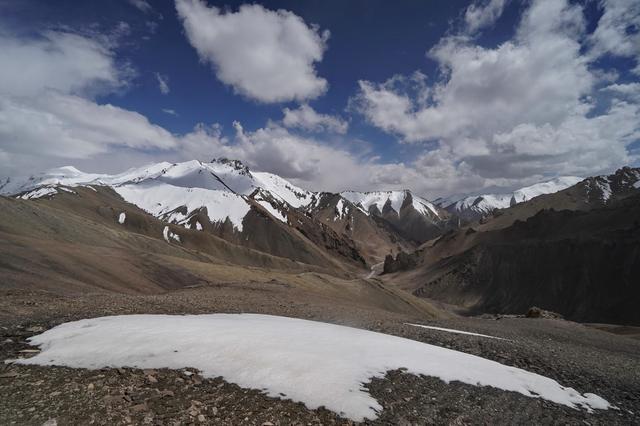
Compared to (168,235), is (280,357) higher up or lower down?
lower down

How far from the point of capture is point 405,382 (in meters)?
11.6

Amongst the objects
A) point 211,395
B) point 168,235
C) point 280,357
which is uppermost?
point 168,235

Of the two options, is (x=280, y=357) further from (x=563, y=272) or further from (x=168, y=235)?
(x=168, y=235)

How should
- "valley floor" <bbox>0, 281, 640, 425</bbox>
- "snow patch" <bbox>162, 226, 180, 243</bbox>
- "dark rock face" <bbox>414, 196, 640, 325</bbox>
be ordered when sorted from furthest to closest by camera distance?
1. "snow patch" <bbox>162, 226, 180, 243</bbox>
2. "dark rock face" <bbox>414, 196, 640, 325</bbox>
3. "valley floor" <bbox>0, 281, 640, 425</bbox>

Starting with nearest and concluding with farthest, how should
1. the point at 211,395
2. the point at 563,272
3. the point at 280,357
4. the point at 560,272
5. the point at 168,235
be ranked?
the point at 211,395 → the point at 280,357 → the point at 563,272 → the point at 560,272 → the point at 168,235

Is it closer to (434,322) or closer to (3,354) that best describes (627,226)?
(434,322)

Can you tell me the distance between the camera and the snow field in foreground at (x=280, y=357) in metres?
10.4

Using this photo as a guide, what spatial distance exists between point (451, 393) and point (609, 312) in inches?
4238

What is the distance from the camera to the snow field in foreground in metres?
10.4

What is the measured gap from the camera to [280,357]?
11.6 metres

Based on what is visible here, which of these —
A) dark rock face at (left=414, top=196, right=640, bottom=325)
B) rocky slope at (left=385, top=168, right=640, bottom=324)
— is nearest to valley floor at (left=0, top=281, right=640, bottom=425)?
rocky slope at (left=385, top=168, right=640, bottom=324)

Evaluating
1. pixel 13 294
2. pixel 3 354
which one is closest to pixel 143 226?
pixel 13 294

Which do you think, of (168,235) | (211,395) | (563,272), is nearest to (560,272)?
(563,272)

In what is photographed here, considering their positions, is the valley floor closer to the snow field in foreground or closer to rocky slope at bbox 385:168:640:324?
the snow field in foreground
